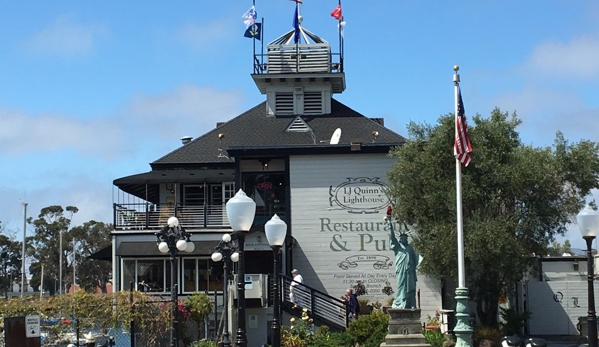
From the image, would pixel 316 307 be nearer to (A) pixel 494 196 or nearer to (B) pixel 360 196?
(B) pixel 360 196

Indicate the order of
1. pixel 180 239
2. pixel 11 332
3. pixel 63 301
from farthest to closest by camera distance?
1. pixel 63 301
2. pixel 180 239
3. pixel 11 332

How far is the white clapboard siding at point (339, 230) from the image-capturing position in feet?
106

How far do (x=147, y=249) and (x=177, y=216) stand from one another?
1881mm

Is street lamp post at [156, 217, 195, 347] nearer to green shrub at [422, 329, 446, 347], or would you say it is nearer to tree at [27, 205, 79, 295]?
green shrub at [422, 329, 446, 347]

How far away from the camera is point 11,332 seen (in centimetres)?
1606

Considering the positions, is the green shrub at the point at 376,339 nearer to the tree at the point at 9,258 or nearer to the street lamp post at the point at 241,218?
the street lamp post at the point at 241,218

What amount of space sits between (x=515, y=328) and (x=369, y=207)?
22.4ft

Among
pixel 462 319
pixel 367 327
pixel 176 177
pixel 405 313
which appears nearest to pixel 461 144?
pixel 462 319

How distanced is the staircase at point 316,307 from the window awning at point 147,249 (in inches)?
189

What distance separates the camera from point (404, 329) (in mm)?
22219

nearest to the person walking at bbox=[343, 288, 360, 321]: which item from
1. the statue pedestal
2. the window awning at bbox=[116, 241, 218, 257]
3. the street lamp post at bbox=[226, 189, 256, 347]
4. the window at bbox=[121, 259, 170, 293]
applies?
the statue pedestal

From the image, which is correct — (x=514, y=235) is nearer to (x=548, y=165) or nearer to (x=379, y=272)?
(x=548, y=165)

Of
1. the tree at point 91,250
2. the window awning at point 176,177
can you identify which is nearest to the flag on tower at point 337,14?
the window awning at point 176,177

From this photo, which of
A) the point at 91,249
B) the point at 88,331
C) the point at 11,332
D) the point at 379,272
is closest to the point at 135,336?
the point at 88,331
